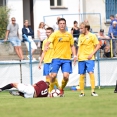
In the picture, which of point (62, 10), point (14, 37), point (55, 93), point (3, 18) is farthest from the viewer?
point (62, 10)

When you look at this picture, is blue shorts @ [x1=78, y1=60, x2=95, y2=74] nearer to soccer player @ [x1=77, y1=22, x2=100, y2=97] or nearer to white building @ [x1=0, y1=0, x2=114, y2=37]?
soccer player @ [x1=77, y1=22, x2=100, y2=97]

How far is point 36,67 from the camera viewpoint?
2873 centimetres

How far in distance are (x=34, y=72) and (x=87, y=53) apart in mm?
7892

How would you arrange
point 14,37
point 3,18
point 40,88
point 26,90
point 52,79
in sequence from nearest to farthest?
point 26,90
point 40,88
point 52,79
point 14,37
point 3,18

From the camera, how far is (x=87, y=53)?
68.7ft

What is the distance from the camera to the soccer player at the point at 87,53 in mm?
20766

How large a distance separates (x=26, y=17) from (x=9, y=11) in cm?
309

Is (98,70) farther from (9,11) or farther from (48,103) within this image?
(48,103)

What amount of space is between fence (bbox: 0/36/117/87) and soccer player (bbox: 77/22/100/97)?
24.5 feet

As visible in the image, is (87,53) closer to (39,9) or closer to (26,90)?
(26,90)

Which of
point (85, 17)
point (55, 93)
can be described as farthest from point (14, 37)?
point (55, 93)

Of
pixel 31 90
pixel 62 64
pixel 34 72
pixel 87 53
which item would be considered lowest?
pixel 34 72

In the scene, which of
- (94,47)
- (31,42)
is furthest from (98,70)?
(94,47)

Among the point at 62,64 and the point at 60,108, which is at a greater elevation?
the point at 62,64
